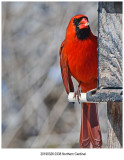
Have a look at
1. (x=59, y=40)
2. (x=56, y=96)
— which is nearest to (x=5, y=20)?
(x=59, y=40)

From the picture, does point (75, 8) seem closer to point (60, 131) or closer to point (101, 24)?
point (60, 131)

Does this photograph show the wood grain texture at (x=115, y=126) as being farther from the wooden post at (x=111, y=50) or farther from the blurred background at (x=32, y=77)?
the blurred background at (x=32, y=77)

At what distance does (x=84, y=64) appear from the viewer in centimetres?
239

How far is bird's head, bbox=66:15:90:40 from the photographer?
235cm

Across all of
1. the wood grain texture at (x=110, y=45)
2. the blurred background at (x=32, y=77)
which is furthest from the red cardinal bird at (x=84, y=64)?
the blurred background at (x=32, y=77)

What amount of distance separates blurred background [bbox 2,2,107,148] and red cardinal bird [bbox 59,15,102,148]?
115 cm

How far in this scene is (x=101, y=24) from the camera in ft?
6.17

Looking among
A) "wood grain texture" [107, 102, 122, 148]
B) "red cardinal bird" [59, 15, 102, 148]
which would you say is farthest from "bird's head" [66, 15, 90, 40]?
"wood grain texture" [107, 102, 122, 148]

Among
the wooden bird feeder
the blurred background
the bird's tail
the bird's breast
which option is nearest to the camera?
the wooden bird feeder

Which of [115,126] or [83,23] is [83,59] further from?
[115,126]

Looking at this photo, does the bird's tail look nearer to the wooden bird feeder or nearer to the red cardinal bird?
the red cardinal bird

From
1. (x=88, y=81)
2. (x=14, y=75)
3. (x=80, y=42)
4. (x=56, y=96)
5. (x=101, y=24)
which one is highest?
(x=101, y=24)

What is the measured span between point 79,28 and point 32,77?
1487 millimetres

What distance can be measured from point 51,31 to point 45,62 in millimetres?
349
